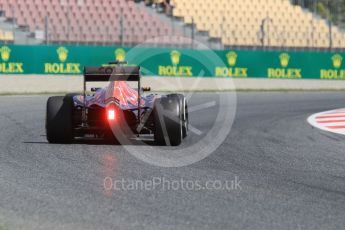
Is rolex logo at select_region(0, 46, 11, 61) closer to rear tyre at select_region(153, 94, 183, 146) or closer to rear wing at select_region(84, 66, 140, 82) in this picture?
rear wing at select_region(84, 66, 140, 82)

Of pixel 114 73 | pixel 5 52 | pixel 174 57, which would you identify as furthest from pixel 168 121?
pixel 174 57

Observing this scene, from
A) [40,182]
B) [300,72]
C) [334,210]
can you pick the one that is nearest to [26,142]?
[40,182]

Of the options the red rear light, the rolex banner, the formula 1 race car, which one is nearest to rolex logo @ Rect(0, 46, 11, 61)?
the rolex banner

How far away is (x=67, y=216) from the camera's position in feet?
19.3

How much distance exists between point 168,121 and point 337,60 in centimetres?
1846

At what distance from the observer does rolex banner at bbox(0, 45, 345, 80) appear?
78.2 feet

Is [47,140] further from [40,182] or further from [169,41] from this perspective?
[169,41]

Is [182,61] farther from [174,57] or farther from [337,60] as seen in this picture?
[337,60]

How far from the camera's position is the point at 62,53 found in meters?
24.3

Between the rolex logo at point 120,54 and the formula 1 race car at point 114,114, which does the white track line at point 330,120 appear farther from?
the rolex logo at point 120,54

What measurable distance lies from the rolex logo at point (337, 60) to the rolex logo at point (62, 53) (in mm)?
9822

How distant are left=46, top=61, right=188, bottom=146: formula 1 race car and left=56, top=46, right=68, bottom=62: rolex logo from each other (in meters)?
13.8

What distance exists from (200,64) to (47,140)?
1544 cm

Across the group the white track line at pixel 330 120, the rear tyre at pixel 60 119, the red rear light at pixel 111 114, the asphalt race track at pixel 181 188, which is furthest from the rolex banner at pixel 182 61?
the red rear light at pixel 111 114
